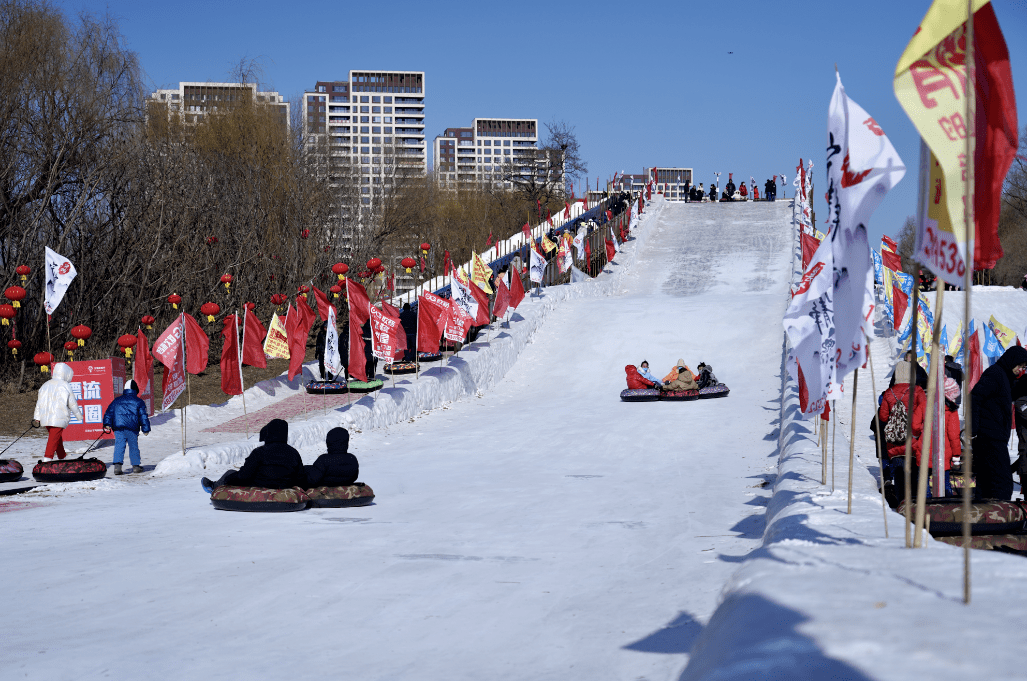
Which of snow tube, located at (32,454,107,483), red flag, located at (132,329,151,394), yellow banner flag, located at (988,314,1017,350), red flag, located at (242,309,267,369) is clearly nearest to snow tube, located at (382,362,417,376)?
red flag, located at (242,309,267,369)

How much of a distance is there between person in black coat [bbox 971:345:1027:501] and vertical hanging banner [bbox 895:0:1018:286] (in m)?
4.09

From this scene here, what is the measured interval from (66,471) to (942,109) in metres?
10.7

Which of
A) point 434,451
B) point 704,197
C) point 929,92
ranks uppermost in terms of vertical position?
point 704,197

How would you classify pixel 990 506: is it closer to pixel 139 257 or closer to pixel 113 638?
pixel 113 638

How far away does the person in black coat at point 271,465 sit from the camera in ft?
32.6

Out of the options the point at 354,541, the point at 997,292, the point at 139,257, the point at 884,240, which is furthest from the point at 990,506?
the point at 997,292

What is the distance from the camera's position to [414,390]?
18.8 metres

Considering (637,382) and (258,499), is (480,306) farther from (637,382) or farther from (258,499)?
(258,499)

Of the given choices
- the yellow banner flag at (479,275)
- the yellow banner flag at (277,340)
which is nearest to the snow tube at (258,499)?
the yellow banner flag at (277,340)

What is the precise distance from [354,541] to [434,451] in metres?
6.67

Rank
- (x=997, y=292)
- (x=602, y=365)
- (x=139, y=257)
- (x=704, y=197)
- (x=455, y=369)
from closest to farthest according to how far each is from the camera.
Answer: (x=455, y=369)
(x=602, y=365)
(x=139, y=257)
(x=997, y=292)
(x=704, y=197)

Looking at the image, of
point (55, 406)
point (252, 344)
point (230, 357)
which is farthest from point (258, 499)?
point (252, 344)

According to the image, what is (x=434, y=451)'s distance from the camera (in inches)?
590

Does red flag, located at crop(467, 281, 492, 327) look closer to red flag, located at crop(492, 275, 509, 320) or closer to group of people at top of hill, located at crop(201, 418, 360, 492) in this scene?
red flag, located at crop(492, 275, 509, 320)
